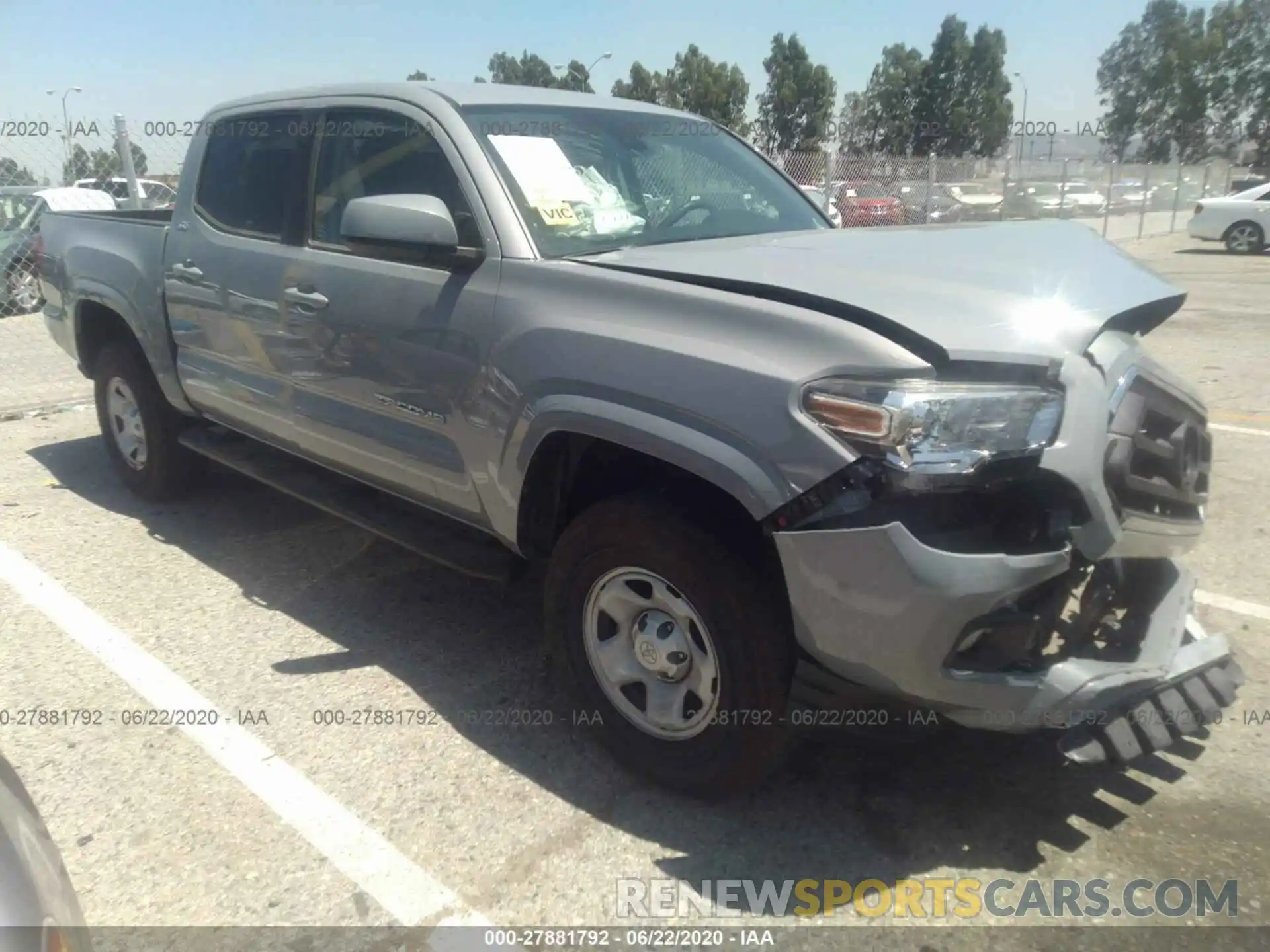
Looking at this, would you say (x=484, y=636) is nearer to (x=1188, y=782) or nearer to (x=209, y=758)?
(x=209, y=758)

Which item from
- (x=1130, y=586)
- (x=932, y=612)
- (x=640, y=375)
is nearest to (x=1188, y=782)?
(x=1130, y=586)

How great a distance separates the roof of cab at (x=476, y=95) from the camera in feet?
11.8

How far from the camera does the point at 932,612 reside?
226cm

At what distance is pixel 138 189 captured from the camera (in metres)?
10.5

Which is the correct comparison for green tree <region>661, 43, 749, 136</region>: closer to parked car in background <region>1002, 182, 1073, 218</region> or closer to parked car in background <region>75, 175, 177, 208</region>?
parked car in background <region>1002, 182, 1073, 218</region>

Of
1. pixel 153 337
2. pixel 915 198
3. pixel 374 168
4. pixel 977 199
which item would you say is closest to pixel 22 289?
pixel 153 337

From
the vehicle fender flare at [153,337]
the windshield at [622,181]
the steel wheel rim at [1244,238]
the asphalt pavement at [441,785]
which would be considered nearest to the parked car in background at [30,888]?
the asphalt pavement at [441,785]

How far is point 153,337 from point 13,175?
7774 millimetres

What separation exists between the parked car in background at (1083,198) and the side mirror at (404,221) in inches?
857

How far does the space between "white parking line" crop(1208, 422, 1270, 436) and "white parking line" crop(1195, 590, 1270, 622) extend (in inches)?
112

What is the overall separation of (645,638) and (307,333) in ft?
6.14

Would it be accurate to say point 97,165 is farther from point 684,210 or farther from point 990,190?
point 990,190

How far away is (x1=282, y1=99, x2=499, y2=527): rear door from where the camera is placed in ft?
10.6

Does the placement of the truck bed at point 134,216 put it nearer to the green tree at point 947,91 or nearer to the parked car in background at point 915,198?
the parked car in background at point 915,198
